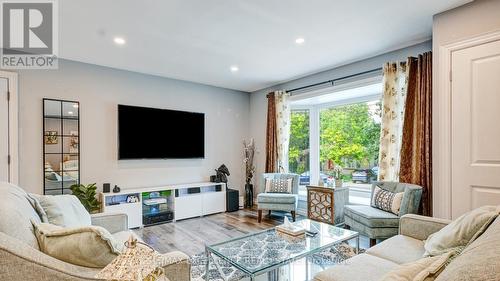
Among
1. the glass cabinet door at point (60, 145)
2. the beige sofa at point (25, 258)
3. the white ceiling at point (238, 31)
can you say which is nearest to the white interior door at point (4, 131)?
the glass cabinet door at point (60, 145)

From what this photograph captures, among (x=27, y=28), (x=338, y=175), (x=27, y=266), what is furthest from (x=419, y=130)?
(x=27, y=28)

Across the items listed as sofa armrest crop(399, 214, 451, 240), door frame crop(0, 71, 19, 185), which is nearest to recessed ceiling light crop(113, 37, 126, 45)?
door frame crop(0, 71, 19, 185)

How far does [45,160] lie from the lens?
11.3 ft

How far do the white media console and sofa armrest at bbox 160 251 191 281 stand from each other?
278cm

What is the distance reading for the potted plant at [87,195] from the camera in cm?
342

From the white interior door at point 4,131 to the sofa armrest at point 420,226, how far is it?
4.54 m

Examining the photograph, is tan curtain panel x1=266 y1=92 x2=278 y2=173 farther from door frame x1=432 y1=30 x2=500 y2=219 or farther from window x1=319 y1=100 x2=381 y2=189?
door frame x1=432 y1=30 x2=500 y2=219

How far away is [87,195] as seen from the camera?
11.3 ft

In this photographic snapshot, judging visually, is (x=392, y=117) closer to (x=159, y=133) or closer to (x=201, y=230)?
(x=201, y=230)

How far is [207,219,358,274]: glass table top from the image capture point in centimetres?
185

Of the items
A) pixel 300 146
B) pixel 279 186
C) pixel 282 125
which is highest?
pixel 282 125

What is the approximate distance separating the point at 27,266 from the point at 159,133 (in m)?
3.58

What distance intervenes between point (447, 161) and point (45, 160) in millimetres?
4789

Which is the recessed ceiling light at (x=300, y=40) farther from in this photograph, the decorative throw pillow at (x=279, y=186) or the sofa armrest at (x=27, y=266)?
the sofa armrest at (x=27, y=266)
